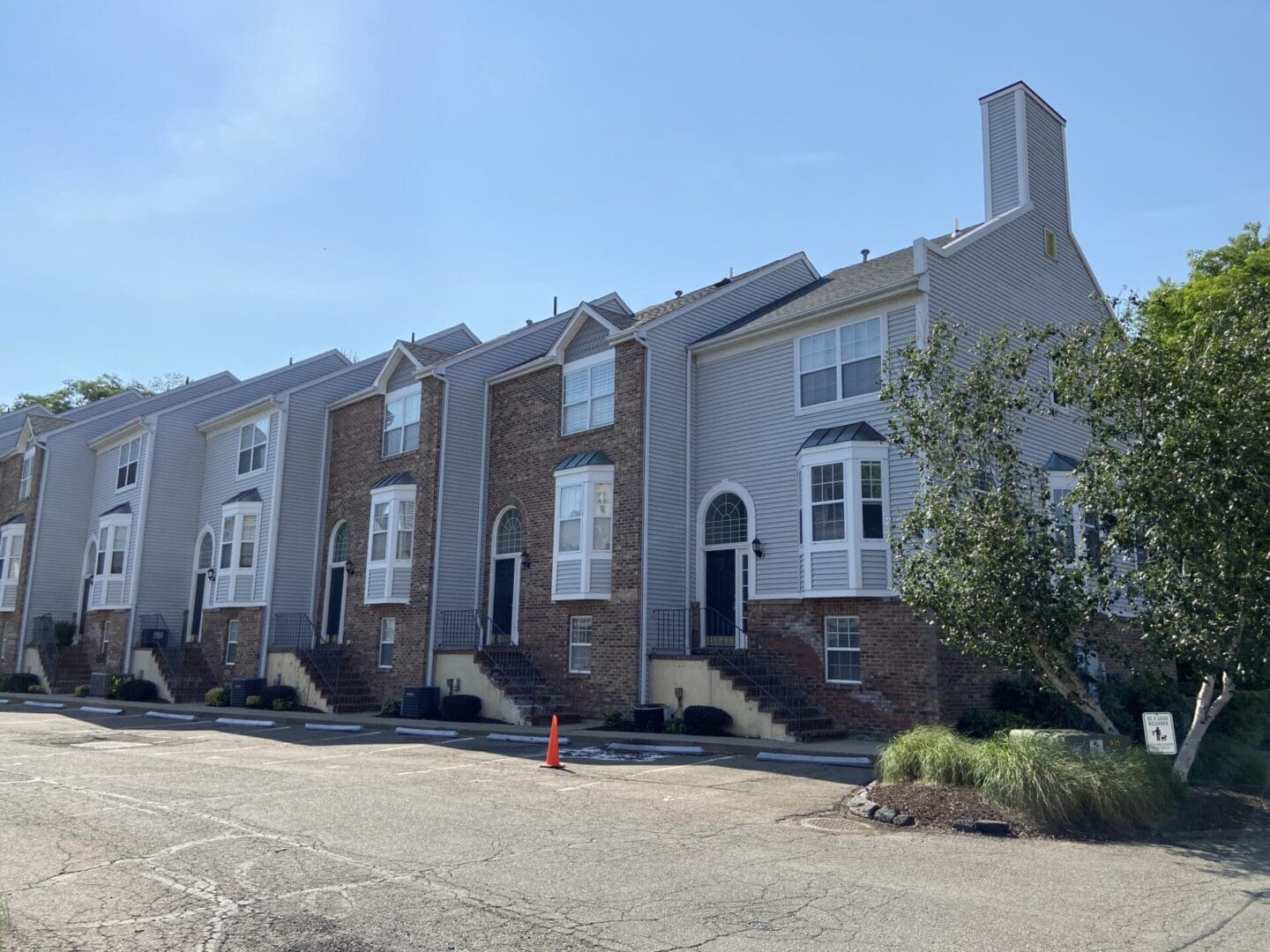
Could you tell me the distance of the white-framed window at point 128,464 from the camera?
3275cm

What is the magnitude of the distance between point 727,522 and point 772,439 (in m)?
2.03

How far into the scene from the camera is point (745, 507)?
20.1 meters

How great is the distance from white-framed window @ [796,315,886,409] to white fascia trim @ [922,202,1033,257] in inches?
62.4

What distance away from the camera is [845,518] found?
1750 centimetres

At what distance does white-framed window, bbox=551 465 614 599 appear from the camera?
20594mm

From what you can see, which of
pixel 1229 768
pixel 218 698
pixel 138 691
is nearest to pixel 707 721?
pixel 1229 768

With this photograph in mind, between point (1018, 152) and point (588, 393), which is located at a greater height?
point (1018, 152)

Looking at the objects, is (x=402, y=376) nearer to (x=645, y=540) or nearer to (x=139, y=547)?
(x=645, y=540)

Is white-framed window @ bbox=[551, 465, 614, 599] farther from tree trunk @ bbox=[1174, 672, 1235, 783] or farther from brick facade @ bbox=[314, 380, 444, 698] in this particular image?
tree trunk @ bbox=[1174, 672, 1235, 783]

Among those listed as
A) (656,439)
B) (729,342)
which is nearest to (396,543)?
(656,439)

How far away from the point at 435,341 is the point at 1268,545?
2554 centimetres

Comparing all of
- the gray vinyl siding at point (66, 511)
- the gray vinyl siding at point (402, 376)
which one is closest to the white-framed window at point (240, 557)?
the gray vinyl siding at point (402, 376)

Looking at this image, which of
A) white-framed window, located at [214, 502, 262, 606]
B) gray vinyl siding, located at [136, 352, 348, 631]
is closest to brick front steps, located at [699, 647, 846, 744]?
white-framed window, located at [214, 502, 262, 606]

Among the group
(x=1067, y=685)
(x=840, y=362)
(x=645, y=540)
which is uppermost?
(x=840, y=362)
